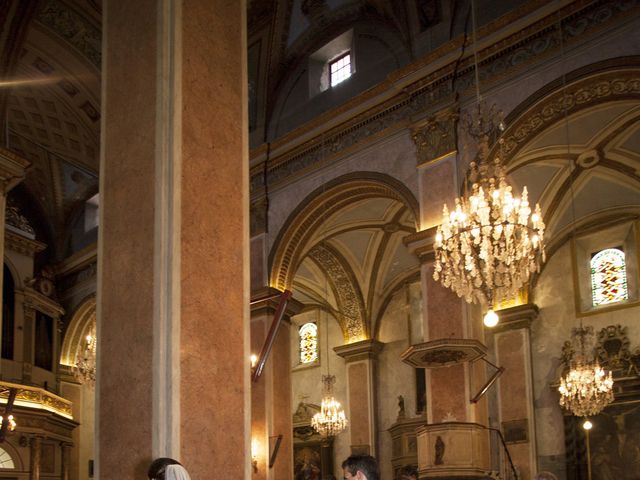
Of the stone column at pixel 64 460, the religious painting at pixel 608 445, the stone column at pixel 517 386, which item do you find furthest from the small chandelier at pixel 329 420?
the stone column at pixel 64 460

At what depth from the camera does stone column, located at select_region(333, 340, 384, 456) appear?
65.4ft

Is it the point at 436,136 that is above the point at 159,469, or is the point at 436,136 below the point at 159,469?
above

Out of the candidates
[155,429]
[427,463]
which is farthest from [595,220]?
[155,429]

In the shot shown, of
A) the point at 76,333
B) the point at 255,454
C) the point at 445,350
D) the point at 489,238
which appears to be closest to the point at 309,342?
the point at 76,333

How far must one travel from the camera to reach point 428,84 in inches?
513

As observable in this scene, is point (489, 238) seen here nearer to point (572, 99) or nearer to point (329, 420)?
point (572, 99)

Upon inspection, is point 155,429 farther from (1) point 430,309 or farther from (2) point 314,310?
(2) point 314,310

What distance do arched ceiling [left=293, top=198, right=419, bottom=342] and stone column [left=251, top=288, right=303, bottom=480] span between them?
3.15m

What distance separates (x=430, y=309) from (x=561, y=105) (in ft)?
11.2

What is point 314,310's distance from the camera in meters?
22.8

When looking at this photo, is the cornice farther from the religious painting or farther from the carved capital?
the religious painting

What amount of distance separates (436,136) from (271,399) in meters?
5.58

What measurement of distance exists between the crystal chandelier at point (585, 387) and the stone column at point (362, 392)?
634 centimetres

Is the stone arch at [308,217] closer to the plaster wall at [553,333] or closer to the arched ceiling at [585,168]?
the arched ceiling at [585,168]
